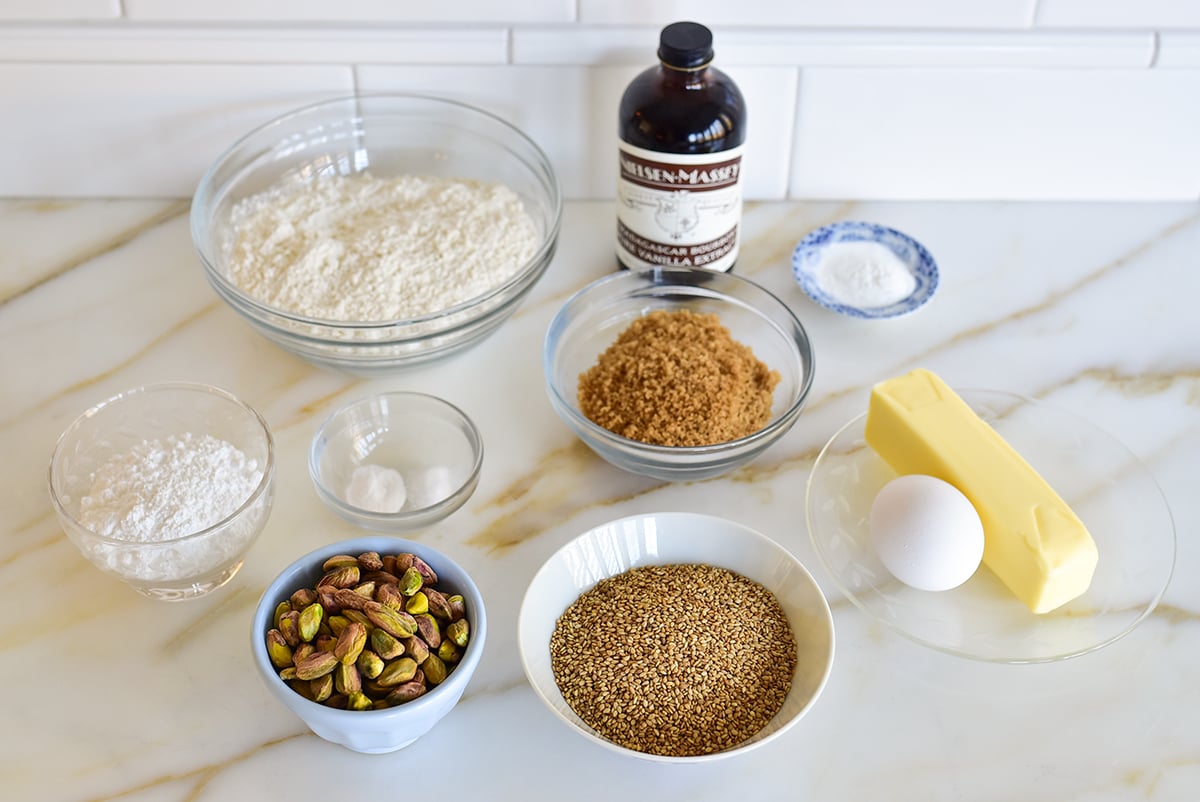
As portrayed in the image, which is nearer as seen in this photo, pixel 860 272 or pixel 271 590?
pixel 271 590

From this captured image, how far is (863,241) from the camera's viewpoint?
1.26 m

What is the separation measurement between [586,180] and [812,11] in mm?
331

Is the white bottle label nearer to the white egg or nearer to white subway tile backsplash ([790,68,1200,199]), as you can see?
white subway tile backsplash ([790,68,1200,199])

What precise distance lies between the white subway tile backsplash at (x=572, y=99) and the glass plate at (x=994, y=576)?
406mm

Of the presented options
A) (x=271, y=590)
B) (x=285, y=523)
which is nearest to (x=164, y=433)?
(x=285, y=523)

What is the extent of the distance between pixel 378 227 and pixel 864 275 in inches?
21.7

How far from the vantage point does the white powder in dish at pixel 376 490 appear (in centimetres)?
97

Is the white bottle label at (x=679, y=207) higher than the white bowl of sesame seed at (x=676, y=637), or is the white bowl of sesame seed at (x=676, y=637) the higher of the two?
the white bottle label at (x=679, y=207)

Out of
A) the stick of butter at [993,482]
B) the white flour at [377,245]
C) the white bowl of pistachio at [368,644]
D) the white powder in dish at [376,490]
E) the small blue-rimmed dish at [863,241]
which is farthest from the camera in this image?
the small blue-rimmed dish at [863,241]

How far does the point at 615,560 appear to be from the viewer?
92cm

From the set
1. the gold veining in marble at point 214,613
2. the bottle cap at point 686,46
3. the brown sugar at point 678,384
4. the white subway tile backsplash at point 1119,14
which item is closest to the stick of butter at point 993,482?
the brown sugar at point 678,384

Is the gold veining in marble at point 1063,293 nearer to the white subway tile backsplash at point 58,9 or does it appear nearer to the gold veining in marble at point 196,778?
the gold veining in marble at point 196,778

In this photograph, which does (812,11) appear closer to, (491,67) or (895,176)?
(895,176)

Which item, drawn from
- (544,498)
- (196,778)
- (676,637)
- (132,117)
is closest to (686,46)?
(544,498)
